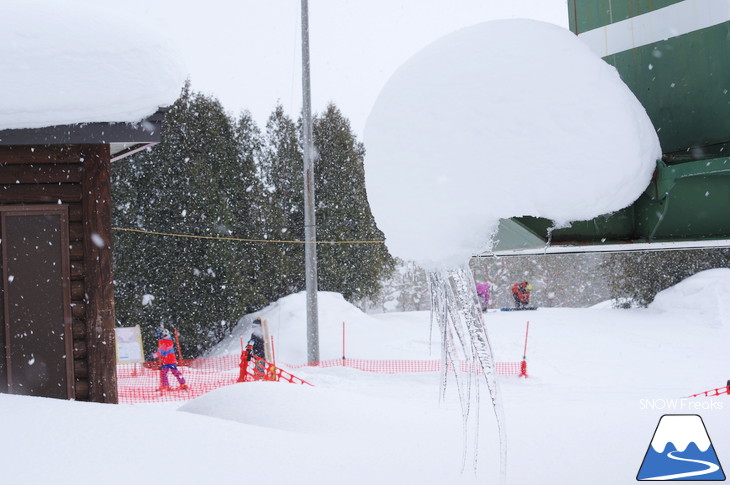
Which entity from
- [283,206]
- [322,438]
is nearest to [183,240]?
[283,206]

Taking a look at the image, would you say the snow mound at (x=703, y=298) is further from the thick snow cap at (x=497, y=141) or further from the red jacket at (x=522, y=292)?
the thick snow cap at (x=497, y=141)

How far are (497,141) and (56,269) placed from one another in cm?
513

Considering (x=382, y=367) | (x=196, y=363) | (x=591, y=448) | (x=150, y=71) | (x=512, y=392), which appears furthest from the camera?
(x=196, y=363)

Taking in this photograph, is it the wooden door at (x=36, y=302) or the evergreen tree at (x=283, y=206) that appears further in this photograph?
the evergreen tree at (x=283, y=206)

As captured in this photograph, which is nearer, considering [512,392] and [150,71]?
[150,71]

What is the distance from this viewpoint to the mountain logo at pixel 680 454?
16.0 ft

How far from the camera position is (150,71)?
622 centimetres

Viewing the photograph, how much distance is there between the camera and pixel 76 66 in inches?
237

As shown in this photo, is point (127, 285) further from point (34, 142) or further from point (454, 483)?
point (454, 483)

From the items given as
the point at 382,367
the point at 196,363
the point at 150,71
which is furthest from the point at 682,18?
the point at 196,363

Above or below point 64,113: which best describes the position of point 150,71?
above

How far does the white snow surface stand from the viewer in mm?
5859

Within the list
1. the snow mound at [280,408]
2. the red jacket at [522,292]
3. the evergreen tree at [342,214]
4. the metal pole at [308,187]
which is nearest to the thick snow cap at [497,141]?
the snow mound at [280,408]

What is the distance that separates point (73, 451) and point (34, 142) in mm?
2910
